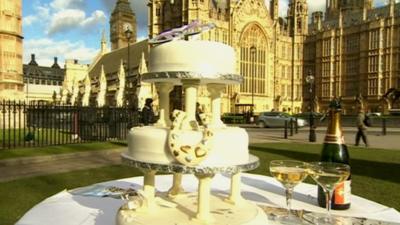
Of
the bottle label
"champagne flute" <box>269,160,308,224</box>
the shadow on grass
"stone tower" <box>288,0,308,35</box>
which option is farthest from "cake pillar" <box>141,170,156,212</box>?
"stone tower" <box>288,0,308,35</box>

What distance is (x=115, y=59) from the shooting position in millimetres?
82125

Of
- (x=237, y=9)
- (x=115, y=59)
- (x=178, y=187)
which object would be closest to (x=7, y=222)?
(x=178, y=187)

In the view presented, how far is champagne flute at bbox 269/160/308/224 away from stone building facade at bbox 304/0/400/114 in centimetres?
5896

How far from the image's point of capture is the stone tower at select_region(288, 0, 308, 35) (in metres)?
70.4

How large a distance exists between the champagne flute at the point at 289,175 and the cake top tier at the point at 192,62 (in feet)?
2.25

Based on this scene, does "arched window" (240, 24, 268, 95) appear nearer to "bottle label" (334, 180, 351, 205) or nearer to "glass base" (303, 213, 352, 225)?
"bottle label" (334, 180, 351, 205)

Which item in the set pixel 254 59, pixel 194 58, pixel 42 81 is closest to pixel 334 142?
pixel 194 58

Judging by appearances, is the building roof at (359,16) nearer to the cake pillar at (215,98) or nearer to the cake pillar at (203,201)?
the cake pillar at (215,98)

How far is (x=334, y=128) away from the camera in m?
3.20

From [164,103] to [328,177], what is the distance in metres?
1.20

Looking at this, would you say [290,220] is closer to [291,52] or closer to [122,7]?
[291,52]

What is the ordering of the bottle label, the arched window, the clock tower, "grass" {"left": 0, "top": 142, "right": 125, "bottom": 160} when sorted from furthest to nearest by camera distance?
the clock tower
the arched window
"grass" {"left": 0, "top": 142, "right": 125, "bottom": 160}
the bottle label

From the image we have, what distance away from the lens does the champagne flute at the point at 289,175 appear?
239 cm

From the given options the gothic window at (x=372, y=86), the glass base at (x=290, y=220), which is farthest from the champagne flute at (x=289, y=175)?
the gothic window at (x=372, y=86)
